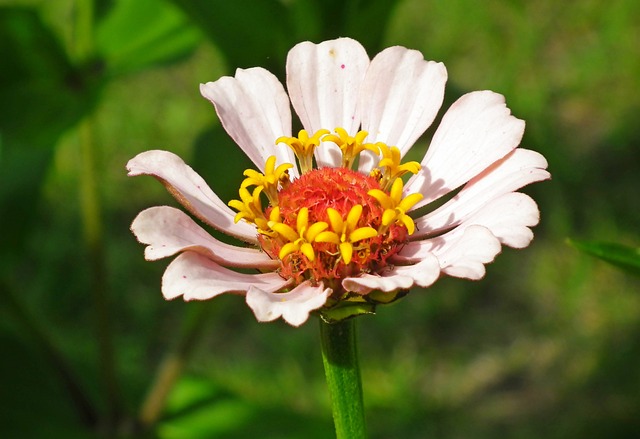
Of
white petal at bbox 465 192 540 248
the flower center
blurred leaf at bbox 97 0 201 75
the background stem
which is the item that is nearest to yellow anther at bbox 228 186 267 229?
the flower center

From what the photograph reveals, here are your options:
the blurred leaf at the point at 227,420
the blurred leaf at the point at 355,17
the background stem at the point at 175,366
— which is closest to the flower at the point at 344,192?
the blurred leaf at the point at 355,17

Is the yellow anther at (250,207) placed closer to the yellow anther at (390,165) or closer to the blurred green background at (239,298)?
the yellow anther at (390,165)

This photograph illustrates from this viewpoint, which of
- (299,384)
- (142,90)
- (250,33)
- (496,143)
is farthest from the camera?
(142,90)

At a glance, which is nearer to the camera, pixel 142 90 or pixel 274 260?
pixel 274 260

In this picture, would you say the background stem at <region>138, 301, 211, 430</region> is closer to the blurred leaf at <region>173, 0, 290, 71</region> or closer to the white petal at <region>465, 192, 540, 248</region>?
the blurred leaf at <region>173, 0, 290, 71</region>

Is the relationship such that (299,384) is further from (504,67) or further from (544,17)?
(544,17)

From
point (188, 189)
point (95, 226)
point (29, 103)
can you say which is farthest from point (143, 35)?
point (188, 189)

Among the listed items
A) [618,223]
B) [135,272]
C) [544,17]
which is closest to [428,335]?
[618,223]

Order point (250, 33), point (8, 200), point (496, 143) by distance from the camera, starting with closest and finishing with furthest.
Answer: point (496, 143) → point (250, 33) → point (8, 200)
